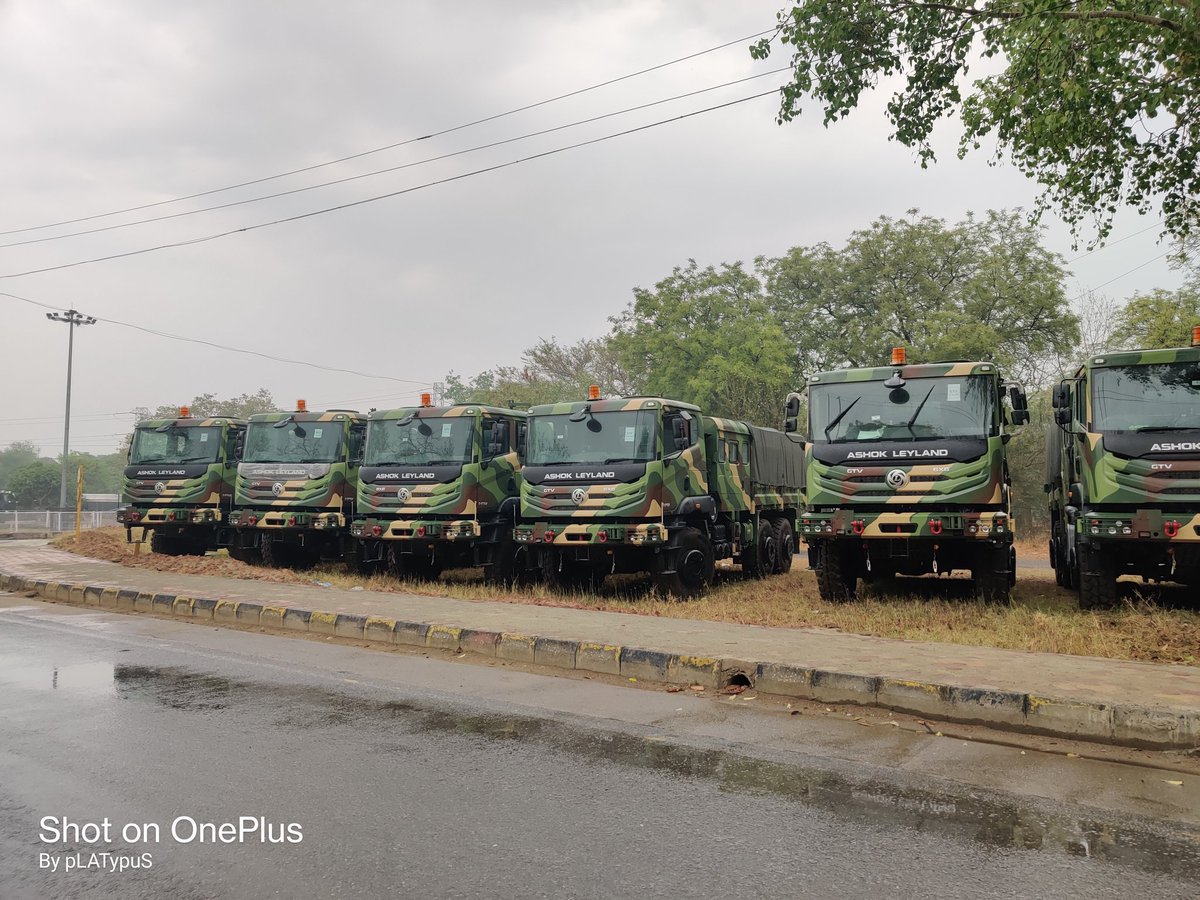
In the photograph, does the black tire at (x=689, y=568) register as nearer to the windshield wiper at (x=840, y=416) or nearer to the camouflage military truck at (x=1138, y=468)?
the windshield wiper at (x=840, y=416)

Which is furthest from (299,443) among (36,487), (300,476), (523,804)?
(36,487)

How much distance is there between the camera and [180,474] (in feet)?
59.2

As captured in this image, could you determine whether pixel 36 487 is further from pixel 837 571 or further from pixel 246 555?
pixel 837 571

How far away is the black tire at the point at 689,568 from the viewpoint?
12.5m

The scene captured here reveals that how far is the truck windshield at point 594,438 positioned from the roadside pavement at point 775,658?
7.75 feet

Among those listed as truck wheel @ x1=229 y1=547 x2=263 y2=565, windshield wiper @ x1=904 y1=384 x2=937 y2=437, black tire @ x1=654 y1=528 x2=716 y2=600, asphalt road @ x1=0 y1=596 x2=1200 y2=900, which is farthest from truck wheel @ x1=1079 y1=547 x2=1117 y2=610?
truck wheel @ x1=229 y1=547 x2=263 y2=565

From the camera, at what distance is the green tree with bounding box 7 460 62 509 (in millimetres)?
69625

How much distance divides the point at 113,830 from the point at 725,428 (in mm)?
11967

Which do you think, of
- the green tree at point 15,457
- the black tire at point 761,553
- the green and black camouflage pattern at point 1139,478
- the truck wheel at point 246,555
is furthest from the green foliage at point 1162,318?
the green tree at point 15,457

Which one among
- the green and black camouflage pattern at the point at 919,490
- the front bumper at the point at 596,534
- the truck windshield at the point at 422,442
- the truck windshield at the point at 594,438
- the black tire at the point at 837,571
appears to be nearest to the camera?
the green and black camouflage pattern at the point at 919,490

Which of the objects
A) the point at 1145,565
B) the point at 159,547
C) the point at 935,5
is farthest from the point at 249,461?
the point at 1145,565

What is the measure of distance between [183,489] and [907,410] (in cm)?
1384

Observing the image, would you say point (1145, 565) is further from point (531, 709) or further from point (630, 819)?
A: point (630, 819)

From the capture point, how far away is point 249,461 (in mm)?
16547
